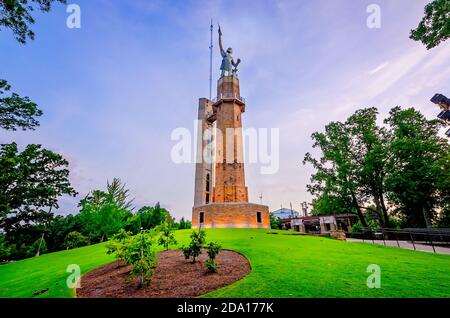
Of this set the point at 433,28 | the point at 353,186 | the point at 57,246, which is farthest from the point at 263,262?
the point at 57,246

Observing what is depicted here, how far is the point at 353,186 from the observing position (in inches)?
872

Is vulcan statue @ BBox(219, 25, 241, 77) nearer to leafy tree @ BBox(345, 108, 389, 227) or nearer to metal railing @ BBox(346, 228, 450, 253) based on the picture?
leafy tree @ BBox(345, 108, 389, 227)

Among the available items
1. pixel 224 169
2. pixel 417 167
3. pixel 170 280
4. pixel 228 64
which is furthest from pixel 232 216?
pixel 228 64

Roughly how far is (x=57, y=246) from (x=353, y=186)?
3623 centimetres

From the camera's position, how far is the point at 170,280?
594 centimetres

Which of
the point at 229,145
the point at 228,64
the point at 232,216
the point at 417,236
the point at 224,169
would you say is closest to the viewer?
the point at 417,236

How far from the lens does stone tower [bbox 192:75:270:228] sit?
74.3ft

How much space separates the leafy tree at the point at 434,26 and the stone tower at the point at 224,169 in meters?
18.4

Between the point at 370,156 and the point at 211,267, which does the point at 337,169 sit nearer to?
the point at 370,156

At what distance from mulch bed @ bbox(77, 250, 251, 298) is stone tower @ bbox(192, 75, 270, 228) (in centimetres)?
1471

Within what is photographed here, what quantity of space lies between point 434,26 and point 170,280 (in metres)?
13.5

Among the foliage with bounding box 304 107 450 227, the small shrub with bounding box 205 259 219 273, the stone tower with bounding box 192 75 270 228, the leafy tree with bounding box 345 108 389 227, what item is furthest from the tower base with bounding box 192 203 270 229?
the small shrub with bounding box 205 259 219 273
